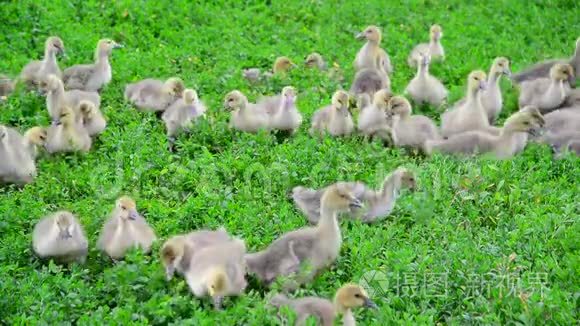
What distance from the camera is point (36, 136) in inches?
343

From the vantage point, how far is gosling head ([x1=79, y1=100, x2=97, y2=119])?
9.18 metres

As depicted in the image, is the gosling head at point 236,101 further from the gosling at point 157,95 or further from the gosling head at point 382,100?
the gosling head at point 382,100

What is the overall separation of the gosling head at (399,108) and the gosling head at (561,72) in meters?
1.94

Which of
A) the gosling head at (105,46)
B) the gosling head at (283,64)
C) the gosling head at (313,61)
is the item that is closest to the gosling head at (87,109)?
the gosling head at (105,46)

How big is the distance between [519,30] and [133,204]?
7.53 metres

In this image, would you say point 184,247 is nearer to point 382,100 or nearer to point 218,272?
point 218,272

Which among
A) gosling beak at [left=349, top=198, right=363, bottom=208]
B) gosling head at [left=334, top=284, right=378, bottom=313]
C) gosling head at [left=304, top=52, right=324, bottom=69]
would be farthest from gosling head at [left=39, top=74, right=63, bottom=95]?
gosling head at [left=334, top=284, right=378, bottom=313]

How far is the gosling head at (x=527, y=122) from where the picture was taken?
8.88m

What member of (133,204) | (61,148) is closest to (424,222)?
(133,204)

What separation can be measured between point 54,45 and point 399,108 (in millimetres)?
4132

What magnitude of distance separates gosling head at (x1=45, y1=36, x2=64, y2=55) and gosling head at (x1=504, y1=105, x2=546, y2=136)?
517cm

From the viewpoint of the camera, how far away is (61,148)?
8.81 m

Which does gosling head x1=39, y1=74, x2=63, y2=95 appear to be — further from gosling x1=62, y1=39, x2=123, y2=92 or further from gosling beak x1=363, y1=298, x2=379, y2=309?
gosling beak x1=363, y1=298, x2=379, y2=309

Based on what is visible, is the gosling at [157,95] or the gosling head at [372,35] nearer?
the gosling at [157,95]
